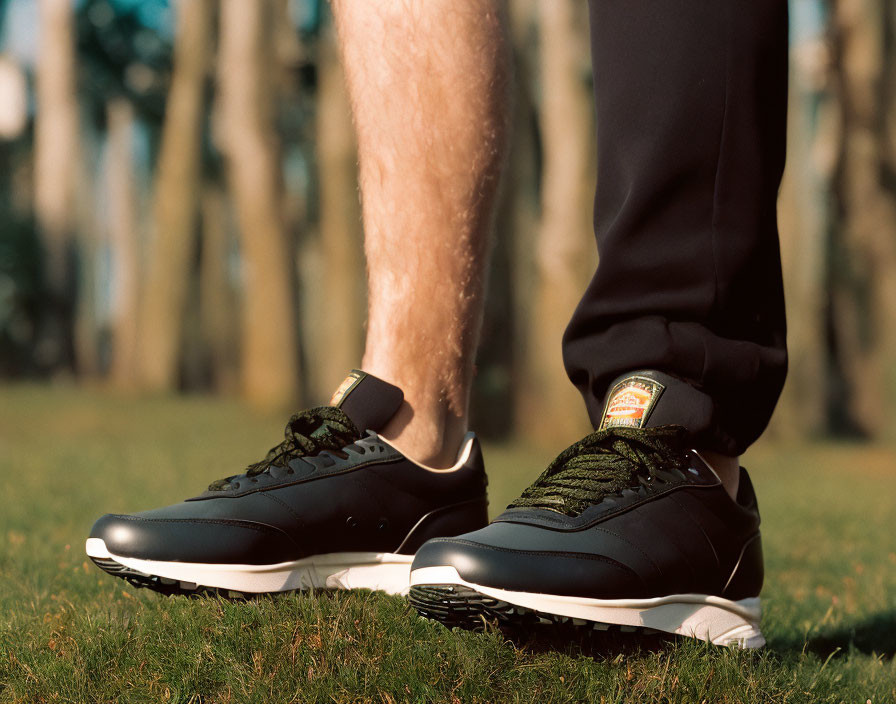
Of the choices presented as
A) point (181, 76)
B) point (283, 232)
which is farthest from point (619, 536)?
point (181, 76)

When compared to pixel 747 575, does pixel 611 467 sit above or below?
above

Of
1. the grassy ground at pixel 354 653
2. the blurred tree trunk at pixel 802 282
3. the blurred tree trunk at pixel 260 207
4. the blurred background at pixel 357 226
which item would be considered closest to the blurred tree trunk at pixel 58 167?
the blurred background at pixel 357 226

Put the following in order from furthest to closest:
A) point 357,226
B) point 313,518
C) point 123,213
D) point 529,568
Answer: point 123,213
point 357,226
point 313,518
point 529,568

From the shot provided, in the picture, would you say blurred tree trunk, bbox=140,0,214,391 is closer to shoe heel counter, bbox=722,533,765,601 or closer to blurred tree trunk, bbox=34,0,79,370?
blurred tree trunk, bbox=34,0,79,370

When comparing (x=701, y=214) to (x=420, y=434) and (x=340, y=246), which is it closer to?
(x=420, y=434)

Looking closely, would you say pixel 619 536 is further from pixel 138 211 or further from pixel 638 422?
pixel 138 211

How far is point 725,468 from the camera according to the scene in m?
1.78

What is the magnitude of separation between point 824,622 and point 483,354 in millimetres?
7702

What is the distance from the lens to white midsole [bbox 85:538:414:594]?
1.70 metres

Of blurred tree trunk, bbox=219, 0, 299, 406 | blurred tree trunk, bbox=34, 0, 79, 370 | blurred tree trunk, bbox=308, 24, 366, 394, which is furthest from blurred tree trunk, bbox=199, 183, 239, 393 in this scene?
blurred tree trunk, bbox=308, 24, 366, 394

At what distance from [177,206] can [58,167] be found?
2462 millimetres

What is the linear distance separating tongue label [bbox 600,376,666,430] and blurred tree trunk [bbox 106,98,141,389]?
1805cm

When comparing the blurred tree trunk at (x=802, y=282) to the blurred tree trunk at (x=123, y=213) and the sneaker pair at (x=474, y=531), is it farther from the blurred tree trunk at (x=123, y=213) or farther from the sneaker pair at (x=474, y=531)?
the blurred tree trunk at (x=123, y=213)

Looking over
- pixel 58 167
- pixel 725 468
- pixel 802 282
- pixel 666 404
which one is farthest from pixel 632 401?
pixel 58 167
